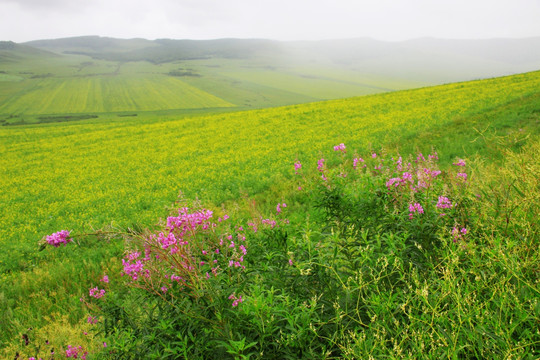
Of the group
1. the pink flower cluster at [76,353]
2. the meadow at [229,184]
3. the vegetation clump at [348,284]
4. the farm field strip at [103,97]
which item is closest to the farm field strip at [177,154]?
the meadow at [229,184]

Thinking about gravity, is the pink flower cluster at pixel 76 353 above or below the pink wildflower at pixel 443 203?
below

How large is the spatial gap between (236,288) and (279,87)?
120 m

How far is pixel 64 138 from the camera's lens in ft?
107

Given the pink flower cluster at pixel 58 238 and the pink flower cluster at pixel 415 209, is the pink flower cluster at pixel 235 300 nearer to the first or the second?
the pink flower cluster at pixel 58 238

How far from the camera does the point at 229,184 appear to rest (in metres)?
13.7

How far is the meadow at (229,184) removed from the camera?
2.58 meters

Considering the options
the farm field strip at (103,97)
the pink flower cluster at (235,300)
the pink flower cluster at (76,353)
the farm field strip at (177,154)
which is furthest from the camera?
the farm field strip at (103,97)

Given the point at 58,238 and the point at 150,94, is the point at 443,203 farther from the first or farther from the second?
the point at 150,94

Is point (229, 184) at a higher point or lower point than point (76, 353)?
lower

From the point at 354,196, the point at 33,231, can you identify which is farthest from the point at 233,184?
the point at 354,196

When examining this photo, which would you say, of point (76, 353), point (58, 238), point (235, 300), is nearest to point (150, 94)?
point (76, 353)

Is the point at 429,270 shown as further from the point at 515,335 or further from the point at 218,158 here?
the point at 218,158

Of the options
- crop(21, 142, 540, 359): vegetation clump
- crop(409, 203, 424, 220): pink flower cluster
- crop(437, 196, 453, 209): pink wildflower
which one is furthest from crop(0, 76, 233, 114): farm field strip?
crop(437, 196, 453, 209): pink wildflower

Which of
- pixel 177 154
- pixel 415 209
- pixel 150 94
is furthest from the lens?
pixel 150 94
